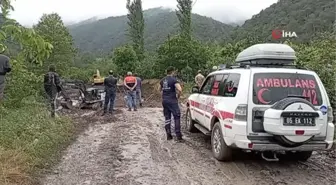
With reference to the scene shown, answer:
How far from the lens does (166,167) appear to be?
6.97 m

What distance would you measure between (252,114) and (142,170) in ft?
6.77

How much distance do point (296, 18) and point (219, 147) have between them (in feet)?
168

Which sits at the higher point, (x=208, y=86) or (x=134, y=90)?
(x=208, y=86)

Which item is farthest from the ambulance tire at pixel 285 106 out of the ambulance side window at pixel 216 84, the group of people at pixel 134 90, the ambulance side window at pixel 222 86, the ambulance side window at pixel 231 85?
the group of people at pixel 134 90

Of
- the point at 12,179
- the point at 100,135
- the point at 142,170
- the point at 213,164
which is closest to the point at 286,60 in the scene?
the point at 213,164

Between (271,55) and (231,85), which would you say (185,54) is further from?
(231,85)

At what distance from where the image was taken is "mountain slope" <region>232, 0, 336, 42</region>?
4684 centimetres

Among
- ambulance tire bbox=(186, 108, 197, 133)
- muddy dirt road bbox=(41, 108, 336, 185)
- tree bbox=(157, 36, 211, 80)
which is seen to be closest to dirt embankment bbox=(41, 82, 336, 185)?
muddy dirt road bbox=(41, 108, 336, 185)

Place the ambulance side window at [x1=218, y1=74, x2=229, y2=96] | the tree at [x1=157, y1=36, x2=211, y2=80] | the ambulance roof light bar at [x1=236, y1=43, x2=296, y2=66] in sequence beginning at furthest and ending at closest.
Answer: the tree at [x1=157, y1=36, x2=211, y2=80] → the ambulance roof light bar at [x1=236, y1=43, x2=296, y2=66] → the ambulance side window at [x1=218, y1=74, x2=229, y2=96]

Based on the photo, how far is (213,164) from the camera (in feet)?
23.7

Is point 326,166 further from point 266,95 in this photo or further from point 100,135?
point 100,135

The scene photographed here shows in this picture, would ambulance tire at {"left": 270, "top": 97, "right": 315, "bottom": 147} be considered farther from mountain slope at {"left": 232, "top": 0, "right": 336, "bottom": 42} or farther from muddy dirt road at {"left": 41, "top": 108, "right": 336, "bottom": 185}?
mountain slope at {"left": 232, "top": 0, "right": 336, "bottom": 42}

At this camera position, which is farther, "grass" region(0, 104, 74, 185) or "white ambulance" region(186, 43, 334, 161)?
"white ambulance" region(186, 43, 334, 161)

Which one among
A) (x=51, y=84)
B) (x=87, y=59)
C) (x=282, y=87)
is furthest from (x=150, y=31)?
(x=282, y=87)
